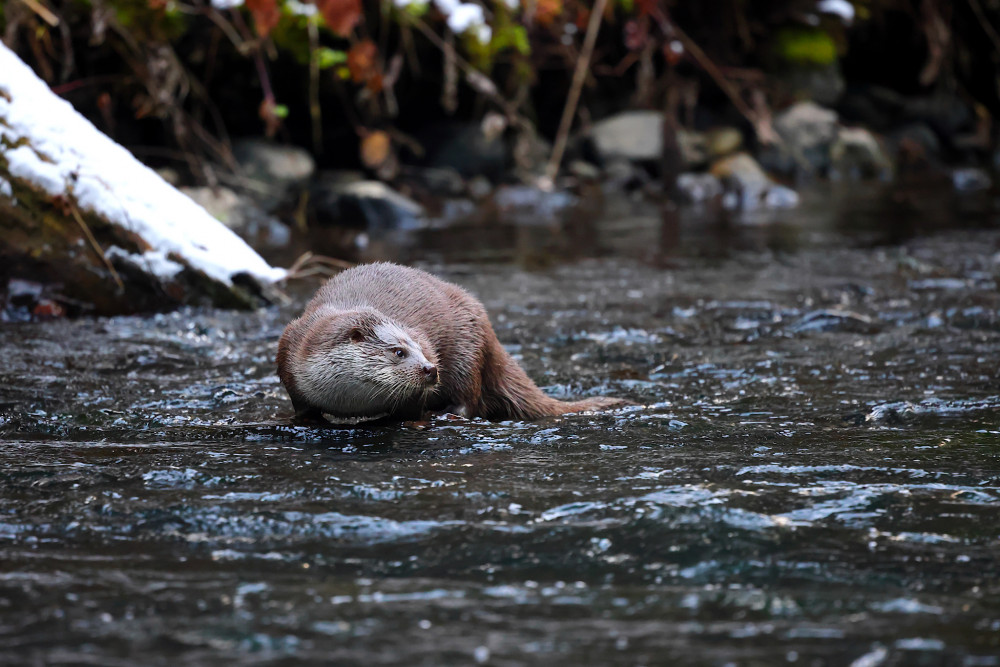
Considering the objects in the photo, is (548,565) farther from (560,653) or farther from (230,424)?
(230,424)

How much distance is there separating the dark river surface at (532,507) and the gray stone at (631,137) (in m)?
8.43

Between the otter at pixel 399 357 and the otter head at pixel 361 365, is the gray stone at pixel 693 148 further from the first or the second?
the otter head at pixel 361 365

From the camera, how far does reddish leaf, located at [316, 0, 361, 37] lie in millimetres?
8953

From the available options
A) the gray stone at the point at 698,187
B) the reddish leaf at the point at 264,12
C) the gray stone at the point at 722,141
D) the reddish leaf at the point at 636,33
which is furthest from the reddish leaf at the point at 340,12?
the gray stone at the point at 722,141

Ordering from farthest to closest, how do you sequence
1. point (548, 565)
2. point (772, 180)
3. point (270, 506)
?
point (772, 180) → point (270, 506) → point (548, 565)

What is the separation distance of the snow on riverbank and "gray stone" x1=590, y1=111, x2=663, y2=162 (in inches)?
334

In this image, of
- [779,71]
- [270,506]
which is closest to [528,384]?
[270,506]

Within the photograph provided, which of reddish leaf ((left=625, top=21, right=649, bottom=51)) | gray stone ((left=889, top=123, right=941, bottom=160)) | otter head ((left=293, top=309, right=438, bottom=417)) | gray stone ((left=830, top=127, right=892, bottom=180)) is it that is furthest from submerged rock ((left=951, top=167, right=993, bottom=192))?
otter head ((left=293, top=309, right=438, bottom=417))

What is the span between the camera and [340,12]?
897cm

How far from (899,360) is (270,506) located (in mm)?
2997

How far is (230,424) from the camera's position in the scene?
142 inches

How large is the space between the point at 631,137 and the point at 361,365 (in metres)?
10.7

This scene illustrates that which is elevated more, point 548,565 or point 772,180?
point 772,180

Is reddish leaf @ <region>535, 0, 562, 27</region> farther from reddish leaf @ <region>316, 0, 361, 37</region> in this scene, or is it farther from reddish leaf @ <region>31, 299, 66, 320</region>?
reddish leaf @ <region>31, 299, 66, 320</region>
